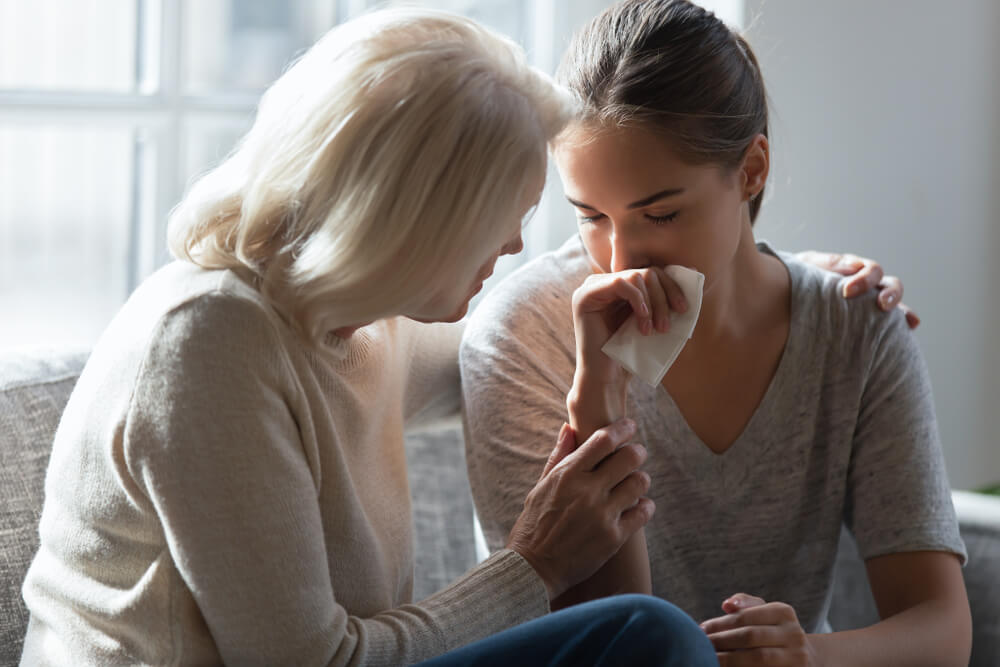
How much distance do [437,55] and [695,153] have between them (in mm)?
379

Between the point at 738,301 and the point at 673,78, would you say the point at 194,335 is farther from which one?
the point at 738,301

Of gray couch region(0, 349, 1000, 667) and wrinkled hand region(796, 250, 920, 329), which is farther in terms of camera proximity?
wrinkled hand region(796, 250, 920, 329)

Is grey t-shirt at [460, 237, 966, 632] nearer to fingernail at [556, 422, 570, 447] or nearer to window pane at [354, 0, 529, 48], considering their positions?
fingernail at [556, 422, 570, 447]

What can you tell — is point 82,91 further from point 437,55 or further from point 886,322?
point 886,322

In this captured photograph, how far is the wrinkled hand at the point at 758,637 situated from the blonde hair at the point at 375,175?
0.47 metres

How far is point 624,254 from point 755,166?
22 cm

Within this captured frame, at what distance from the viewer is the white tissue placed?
1.27 metres

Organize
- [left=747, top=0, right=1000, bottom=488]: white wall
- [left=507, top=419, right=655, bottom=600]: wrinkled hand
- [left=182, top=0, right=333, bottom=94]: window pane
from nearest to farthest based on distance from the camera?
[left=507, top=419, right=655, bottom=600]: wrinkled hand < [left=182, top=0, right=333, bottom=94]: window pane < [left=747, top=0, right=1000, bottom=488]: white wall

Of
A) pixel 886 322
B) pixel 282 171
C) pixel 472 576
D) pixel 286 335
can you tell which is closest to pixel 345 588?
pixel 472 576

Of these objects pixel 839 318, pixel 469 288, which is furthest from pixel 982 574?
pixel 469 288

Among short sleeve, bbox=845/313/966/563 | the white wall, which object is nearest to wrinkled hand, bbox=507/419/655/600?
short sleeve, bbox=845/313/966/563

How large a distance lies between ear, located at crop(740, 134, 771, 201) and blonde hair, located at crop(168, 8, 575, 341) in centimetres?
38

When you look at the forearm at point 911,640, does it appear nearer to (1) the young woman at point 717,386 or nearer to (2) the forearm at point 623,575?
(1) the young woman at point 717,386

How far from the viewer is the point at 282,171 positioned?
102 centimetres
